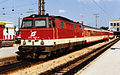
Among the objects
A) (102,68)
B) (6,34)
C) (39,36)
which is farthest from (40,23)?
(6,34)

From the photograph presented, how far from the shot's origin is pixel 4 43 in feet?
78.9

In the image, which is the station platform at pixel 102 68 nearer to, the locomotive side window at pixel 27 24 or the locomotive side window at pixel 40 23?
the locomotive side window at pixel 40 23

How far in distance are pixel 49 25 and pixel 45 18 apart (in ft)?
2.03

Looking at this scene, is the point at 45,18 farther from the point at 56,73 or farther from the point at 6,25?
the point at 6,25

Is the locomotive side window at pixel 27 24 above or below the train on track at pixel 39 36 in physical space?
above

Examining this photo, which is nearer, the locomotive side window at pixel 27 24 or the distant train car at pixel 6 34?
the locomotive side window at pixel 27 24

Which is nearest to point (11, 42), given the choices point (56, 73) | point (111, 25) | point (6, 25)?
point (6, 25)

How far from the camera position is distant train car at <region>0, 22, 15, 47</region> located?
80.3ft

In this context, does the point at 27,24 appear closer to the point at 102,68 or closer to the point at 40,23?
the point at 40,23

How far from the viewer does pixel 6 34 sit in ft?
84.3

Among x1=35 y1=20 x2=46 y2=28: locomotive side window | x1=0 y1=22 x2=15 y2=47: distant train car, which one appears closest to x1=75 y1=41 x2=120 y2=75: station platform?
x1=35 y1=20 x2=46 y2=28: locomotive side window

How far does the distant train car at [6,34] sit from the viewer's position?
24.5 m

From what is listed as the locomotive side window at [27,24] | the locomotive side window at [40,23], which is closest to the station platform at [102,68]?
the locomotive side window at [40,23]

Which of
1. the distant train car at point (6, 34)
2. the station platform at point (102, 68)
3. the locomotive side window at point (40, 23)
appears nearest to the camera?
the station platform at point (102, 68)
